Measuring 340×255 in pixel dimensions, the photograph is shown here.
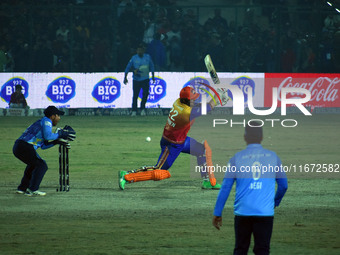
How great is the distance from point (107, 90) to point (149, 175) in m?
15.6

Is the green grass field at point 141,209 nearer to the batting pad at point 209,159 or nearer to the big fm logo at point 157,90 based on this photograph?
the batting pad at point 209,159

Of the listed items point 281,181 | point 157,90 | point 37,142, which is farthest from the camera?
point 157,90

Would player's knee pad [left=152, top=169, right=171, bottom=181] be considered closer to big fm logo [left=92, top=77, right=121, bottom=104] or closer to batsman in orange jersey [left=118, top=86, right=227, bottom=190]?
batsman in orange jersey [left=118, top=86, right=227, bottom=190]

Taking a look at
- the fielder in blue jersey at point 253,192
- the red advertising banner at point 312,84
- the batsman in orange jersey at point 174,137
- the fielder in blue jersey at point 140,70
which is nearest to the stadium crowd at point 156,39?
the red advertising banner at point 312,84

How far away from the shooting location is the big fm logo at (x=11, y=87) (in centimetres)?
2842

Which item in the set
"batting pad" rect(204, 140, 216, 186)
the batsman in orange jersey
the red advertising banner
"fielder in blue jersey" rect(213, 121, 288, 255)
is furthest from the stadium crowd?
"fielder in blue jersey" rect(213, 121, 288, 255)

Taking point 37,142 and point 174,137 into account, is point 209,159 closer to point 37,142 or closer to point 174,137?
point 174,137

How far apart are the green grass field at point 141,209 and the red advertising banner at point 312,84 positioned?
8.21m

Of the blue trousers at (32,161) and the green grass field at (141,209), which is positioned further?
the blue trousers at (32,161)

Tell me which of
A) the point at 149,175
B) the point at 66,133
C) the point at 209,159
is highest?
the point at 66,133

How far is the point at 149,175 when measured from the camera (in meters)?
13.6

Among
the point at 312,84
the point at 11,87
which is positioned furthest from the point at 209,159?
the point at 312,84

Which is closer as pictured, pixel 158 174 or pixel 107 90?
pixel 158 174

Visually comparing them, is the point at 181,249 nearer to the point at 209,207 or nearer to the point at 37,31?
the point at 209,207
